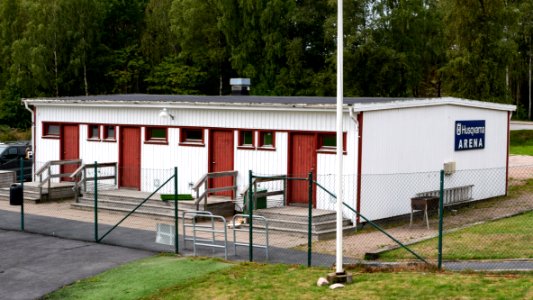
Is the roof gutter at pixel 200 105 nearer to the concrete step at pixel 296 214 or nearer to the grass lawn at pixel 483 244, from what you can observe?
the concrete step at pixel 296 214

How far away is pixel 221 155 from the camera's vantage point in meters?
23.2

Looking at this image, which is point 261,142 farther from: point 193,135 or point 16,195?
point 16,195

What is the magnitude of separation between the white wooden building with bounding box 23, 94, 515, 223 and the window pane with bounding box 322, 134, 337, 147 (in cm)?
3

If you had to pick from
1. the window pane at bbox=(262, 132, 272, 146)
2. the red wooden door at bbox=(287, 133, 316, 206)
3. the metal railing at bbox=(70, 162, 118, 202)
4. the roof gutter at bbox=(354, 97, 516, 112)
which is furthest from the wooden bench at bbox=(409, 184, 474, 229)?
the metal railing at bbox=(70, 162, 118, 202)

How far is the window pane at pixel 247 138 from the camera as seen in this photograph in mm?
22531

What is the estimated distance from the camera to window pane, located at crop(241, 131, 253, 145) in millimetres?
22531

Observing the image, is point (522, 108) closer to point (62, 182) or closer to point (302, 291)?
point (62, 182)

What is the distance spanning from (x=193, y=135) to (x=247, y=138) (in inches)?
88.7

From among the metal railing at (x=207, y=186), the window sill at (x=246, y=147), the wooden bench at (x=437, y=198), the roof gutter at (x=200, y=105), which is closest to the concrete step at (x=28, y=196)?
the roof gutter at (x=200, y=105)

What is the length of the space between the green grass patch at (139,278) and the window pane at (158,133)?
9.41 m

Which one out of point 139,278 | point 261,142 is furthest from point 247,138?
point 139,278

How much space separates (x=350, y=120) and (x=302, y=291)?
29.4 ft

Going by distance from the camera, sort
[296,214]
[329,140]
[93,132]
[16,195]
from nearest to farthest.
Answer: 1. [296,214]
2. [16,195]
3. [329,140]
4. [93,132]

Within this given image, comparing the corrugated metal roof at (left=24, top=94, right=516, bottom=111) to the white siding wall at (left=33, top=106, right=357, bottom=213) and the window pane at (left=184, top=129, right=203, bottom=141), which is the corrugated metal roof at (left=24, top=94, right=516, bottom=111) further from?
the window pane at (left=184, top=129, right=203, bottom=141)
